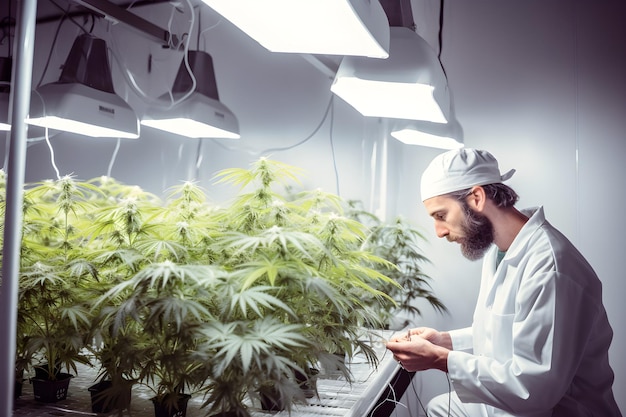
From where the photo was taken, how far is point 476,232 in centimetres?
192

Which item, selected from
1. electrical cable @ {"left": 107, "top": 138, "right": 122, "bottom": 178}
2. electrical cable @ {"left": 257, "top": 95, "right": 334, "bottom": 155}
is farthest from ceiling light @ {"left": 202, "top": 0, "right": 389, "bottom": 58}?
electrical cable @ {"left": 107, "top": 138, "right": 122, "bottom": 178}

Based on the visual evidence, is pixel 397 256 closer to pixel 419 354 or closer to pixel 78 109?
pixel 419 354

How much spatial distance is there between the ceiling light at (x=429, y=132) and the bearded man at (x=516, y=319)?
57cm

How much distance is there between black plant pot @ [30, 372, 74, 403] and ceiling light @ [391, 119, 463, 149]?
1.76 metres

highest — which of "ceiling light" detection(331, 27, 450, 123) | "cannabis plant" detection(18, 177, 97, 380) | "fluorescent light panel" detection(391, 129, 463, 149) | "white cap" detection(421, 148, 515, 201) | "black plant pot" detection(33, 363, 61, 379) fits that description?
"ceiling light" detection(331, 27, 450, 123)

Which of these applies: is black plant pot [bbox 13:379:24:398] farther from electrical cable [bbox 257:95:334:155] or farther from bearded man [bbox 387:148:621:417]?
electrical cable [bbox 257:95:334:155]

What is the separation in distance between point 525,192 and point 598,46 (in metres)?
0.95

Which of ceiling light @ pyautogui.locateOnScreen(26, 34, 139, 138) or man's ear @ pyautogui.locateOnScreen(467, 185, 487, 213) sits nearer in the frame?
man's ear @ pyautogui.locateOnScreen(467, 185, 487, 213)

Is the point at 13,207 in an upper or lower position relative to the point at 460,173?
lower

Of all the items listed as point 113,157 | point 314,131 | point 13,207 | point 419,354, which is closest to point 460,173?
point 419,354

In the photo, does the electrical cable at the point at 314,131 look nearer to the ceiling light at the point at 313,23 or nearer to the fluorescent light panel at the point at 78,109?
the fluorescent light panel at the point at 78,109

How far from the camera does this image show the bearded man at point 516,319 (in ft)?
5.09

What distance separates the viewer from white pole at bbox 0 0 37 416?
1.05 m

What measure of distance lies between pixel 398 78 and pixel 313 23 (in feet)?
1.56
